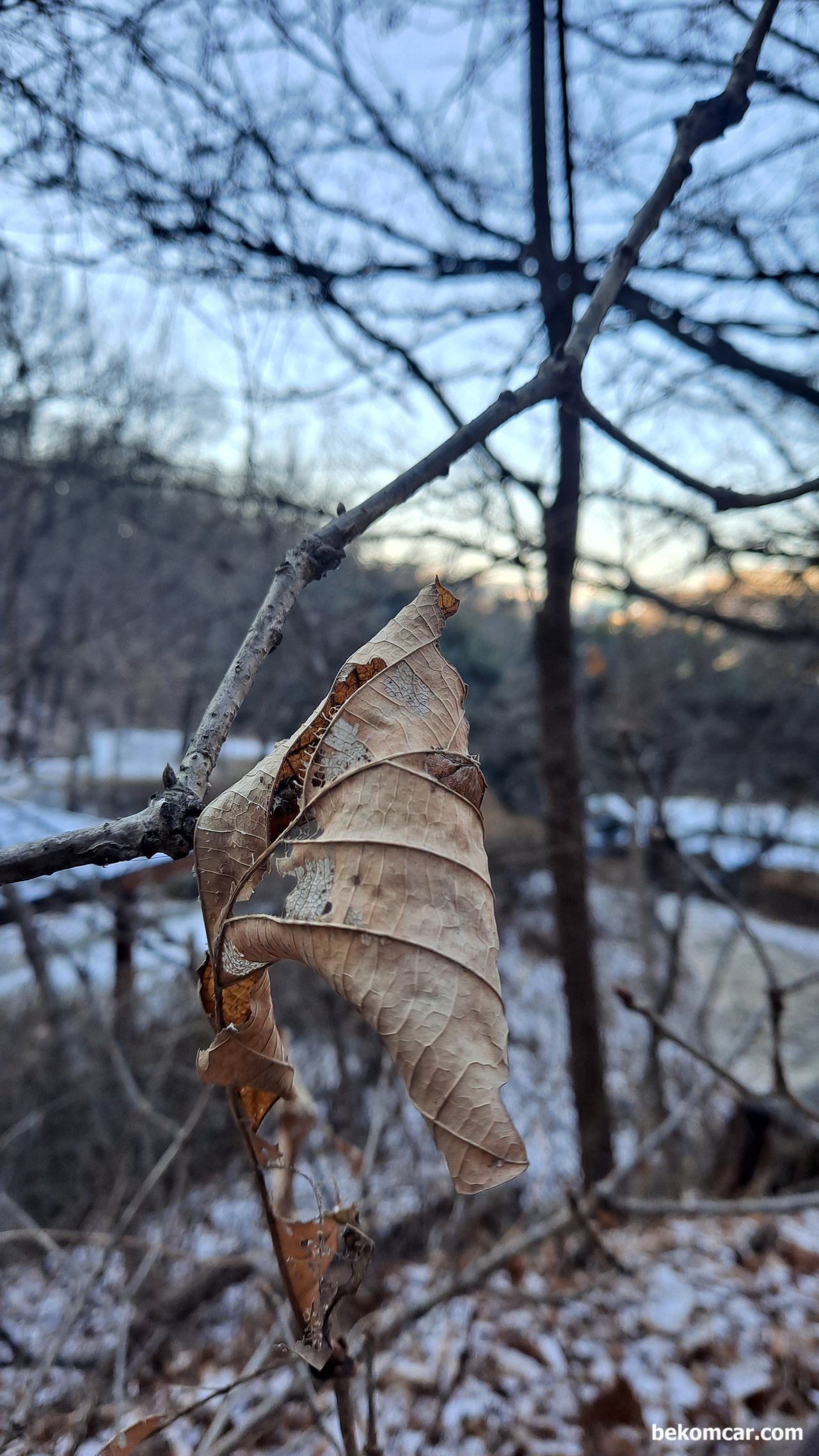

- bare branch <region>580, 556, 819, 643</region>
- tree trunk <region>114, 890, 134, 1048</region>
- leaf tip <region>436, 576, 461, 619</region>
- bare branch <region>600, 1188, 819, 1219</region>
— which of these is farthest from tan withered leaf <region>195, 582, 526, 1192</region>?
tree trunk <region>114, 890, 134, 1048</region>

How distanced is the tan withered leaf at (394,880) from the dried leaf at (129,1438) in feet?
0.96

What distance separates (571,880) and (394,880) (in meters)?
2.44

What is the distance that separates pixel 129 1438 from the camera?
54cm

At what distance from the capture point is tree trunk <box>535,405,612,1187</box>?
263 centimetres

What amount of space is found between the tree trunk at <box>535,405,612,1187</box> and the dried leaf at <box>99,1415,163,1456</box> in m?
2.19

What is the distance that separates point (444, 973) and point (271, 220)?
205 centimetres

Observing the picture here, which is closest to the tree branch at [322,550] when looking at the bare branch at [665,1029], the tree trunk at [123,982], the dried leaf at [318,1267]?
the dried leaf at [318,1267]

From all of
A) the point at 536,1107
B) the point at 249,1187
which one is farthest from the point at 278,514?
the point at 536,1107

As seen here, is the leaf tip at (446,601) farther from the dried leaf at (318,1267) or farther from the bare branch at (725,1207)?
the bare branch at (725,1207)

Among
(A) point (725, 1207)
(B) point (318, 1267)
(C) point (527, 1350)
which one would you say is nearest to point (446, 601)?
(B) point (318, 1267)

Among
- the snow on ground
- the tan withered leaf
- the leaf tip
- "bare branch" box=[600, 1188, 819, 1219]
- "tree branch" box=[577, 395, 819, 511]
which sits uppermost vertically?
"tree branch" box=[577, 395, 819, 511]

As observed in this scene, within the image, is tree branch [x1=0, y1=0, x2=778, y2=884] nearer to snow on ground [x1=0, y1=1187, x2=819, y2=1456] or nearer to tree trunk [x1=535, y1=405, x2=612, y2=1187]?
snow on ground [x1=0, y1=1187, x2=819, y2=1456]

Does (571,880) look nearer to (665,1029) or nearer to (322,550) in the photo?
(665,1029)

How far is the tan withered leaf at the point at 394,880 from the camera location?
34 cm
